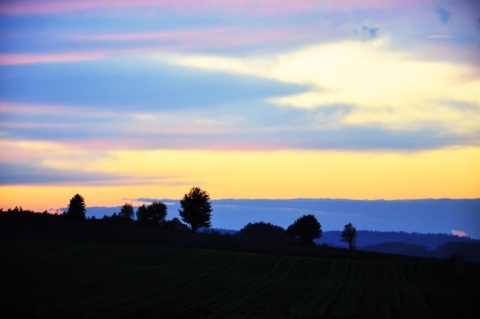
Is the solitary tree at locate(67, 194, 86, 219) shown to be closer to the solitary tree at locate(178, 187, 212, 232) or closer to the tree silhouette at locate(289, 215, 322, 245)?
the solitary tree at locate(178, 187, 212, 232)

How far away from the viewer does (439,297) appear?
176 feet

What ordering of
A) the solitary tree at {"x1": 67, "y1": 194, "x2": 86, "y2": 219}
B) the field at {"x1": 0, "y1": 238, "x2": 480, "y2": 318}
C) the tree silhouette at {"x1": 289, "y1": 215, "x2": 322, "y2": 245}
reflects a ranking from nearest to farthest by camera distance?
the field at {"x1": 0, "y1": 238, "x2": 480, "y2": 318} < the solitary tree at {"x1": 67, "y1": 194, "x2": 86, "y2": 219} < the tree silhouette at {"x1": 289, "y1": 215, "x2": 322, "y2": 245}

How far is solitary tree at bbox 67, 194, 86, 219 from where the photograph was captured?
13750cm

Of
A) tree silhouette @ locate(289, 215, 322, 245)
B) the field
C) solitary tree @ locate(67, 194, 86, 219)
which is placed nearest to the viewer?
the field

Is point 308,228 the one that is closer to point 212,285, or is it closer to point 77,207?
point 77,207

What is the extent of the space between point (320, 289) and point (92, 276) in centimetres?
2212

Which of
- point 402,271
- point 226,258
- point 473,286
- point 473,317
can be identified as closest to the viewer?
point 473,317

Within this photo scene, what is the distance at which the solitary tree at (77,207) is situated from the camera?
138 metres

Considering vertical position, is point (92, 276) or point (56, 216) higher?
point (56, 216)

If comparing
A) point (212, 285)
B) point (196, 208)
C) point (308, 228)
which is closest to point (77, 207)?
point (196, 208)

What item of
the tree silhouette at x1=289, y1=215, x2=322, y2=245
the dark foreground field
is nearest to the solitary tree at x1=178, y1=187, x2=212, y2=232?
the tree silhouette at x1=289, y1=215, x2=322, y2=245

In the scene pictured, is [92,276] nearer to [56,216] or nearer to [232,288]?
[232,288]

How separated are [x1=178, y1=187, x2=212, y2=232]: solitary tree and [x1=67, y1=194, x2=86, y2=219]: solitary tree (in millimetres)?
29624

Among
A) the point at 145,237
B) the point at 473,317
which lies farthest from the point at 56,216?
the point at 473,317
